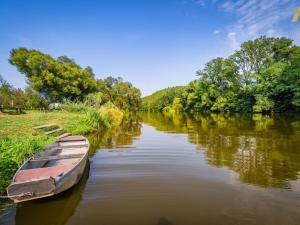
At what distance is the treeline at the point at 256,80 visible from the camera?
35844mm

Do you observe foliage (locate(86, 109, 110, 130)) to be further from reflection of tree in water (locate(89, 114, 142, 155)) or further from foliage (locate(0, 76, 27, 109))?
foliage (locate(0, 76, 27, 109))

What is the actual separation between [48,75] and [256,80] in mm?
34509

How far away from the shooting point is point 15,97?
35.2m

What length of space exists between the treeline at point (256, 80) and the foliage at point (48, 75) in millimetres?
28808

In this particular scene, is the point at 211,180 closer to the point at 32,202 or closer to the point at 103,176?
the point at 103,176

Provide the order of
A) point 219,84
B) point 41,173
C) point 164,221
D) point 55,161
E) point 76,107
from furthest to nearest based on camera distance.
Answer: point 219,84
point 76,107
point 55,161
point 41,173
point 164,221

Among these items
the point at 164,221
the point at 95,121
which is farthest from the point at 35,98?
the point at 164,221

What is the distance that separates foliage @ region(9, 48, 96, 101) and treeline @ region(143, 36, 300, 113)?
1134 inches

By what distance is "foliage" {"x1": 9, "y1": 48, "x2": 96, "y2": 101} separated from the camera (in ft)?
106

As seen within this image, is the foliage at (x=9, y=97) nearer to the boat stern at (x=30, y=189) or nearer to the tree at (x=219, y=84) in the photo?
the boat stern at (x=30, y=189)

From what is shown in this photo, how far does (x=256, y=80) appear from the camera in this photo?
40906 mm

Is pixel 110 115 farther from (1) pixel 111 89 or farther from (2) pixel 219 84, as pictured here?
(1) pixel 111 89

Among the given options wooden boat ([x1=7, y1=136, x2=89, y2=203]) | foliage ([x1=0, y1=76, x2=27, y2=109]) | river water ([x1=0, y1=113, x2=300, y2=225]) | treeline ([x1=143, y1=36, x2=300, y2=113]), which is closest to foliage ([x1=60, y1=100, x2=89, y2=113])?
foliage ([x1=0, y1=76, x2=27, y2=109])

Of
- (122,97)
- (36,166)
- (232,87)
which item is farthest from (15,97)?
(232,87)
